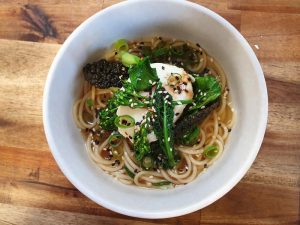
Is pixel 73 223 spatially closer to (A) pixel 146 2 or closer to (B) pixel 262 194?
(B) pixel 262 194

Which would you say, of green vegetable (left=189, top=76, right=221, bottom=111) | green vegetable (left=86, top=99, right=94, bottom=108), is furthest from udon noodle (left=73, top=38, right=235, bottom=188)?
green vegetable (left=189, top=76, right=221, bottom=111)

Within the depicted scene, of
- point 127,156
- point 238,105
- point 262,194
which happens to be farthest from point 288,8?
point 127,156

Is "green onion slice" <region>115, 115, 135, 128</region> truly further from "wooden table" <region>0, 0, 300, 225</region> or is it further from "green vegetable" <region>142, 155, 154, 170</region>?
"wooden table" <region>0, 0, 300, 225</region>

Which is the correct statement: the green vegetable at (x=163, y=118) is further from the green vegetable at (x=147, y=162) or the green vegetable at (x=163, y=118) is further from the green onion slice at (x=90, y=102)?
the green onion slice at (x=90, y=102)

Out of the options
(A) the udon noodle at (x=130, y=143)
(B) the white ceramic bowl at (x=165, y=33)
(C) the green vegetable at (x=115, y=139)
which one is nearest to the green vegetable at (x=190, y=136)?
(A) the udon noodle at (x=130, y=143)

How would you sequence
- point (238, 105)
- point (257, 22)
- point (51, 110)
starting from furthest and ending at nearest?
point (257, 22) < point (238, 105) < point (51, 110)
